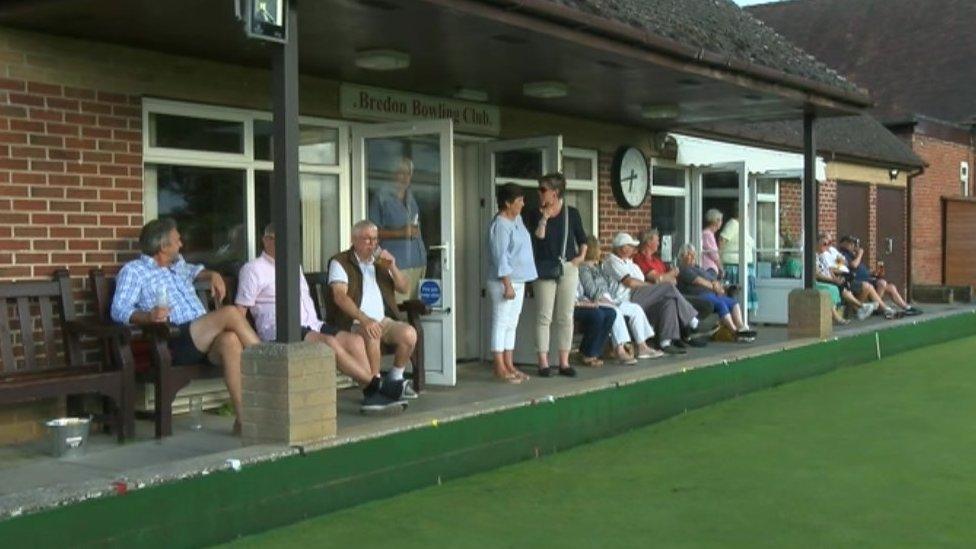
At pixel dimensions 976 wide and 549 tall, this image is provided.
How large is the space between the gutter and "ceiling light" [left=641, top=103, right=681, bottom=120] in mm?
1220

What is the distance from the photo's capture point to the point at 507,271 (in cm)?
858

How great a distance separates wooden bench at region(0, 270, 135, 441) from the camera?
6.09 m

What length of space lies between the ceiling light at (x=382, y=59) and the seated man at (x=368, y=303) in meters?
1.13

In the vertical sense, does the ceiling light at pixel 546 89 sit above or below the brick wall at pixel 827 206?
above

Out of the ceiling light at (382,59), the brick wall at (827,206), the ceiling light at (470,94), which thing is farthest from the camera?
the brick wall at (827,206)

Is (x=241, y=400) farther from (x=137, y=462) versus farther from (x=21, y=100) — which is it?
(x=21, y=100)

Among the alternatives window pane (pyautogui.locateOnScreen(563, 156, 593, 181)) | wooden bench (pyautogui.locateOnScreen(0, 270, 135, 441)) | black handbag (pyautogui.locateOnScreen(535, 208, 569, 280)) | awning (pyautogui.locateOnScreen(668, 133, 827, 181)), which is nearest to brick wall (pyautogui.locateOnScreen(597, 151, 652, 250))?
window pane (pyautogui.locateOnScreen(563, 156, 593, 181))

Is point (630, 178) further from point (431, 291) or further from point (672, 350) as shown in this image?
point (431, 291)

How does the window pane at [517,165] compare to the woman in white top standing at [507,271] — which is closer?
the woman in white top standing at [507,271]

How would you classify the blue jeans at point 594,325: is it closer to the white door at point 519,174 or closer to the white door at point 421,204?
the white door at point 519,174

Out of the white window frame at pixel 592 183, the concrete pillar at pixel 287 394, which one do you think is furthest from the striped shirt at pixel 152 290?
the white window frame at pixel 592 183

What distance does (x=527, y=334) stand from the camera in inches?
386

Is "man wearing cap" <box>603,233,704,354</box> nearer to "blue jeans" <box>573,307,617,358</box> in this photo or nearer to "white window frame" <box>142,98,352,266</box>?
"blue jeans" <box>573,307,617,358</box>

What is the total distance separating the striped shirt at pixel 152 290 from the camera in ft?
21.9
